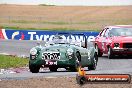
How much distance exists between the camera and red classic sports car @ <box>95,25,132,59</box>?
25891 millimetres

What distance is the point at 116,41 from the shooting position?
85.7ft

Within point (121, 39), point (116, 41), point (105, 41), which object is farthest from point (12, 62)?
point (105, 41)

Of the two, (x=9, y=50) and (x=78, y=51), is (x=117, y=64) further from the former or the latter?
(x=9, y=50)

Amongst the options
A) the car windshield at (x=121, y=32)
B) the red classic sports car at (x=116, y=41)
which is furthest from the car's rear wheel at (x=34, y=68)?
the car windshield at (x=121, y=32)

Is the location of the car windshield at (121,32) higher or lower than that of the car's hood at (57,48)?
higher

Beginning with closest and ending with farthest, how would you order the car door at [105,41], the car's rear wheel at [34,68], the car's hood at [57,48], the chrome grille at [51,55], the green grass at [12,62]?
the chrome grille at [51,55]
the car's hood at [57,48]
the car's rear wheel at [34,68]
the green grass at [12,62]
the car door at [105,41]

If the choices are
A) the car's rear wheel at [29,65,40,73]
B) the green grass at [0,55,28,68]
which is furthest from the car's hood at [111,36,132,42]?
the car's rear wheel at [29,65,40,73]

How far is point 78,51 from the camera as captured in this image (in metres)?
18.9

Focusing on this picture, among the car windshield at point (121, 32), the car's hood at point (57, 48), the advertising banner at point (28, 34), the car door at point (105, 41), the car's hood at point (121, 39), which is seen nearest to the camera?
the car's hood at point (57, 48)

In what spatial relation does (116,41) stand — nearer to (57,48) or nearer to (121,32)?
(121,32)

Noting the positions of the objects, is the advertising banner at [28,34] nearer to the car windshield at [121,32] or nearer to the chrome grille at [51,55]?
the car windshield at [121,32]

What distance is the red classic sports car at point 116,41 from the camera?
25891 mm

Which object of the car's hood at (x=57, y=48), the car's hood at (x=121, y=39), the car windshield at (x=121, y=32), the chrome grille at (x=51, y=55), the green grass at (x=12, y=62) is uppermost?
the car windshield at (x=121, y=32)
